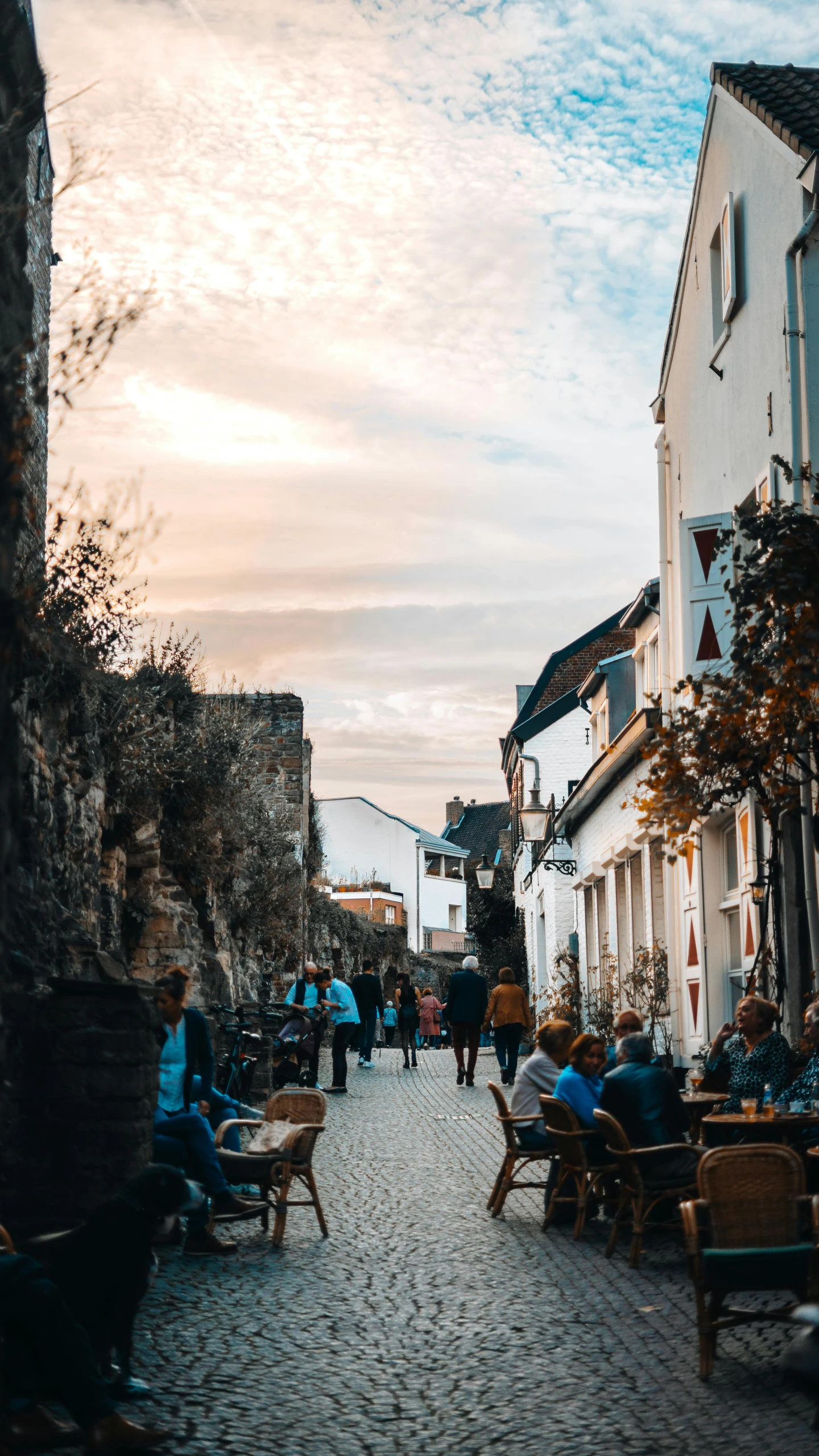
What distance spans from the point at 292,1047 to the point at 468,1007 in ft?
11.3

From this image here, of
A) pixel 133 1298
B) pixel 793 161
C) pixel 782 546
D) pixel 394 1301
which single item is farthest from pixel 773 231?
pixel 133 1298

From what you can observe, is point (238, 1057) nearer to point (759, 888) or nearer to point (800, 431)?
point (759, 888)

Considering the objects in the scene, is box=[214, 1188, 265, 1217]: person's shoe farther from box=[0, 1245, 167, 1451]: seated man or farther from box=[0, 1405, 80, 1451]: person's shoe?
box=[0, 1245, 167, 1451]: seated man

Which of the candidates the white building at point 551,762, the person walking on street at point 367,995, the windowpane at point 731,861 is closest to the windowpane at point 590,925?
the white building at point 551,762

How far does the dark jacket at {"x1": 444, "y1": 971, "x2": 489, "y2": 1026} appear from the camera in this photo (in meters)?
19.9

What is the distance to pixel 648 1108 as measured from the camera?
324 inches

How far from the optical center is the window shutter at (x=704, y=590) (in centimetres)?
1221

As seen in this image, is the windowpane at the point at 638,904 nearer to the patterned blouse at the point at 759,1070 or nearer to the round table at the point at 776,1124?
the patterned blouse at the point at 759,1070

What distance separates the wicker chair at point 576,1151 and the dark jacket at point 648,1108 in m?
0.52

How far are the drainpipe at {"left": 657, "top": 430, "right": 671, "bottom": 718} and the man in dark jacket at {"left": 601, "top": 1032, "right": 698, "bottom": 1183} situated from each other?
794cm

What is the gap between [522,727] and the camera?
115ft

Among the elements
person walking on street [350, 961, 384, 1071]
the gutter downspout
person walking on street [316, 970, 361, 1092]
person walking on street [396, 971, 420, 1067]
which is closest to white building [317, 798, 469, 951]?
person walking on street [396, 971, 420, 1067]

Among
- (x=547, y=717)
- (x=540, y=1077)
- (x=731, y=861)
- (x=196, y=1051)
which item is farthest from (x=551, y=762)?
(x=196, y=1051)

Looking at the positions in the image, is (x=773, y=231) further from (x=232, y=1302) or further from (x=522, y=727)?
(x=522, y=727)
